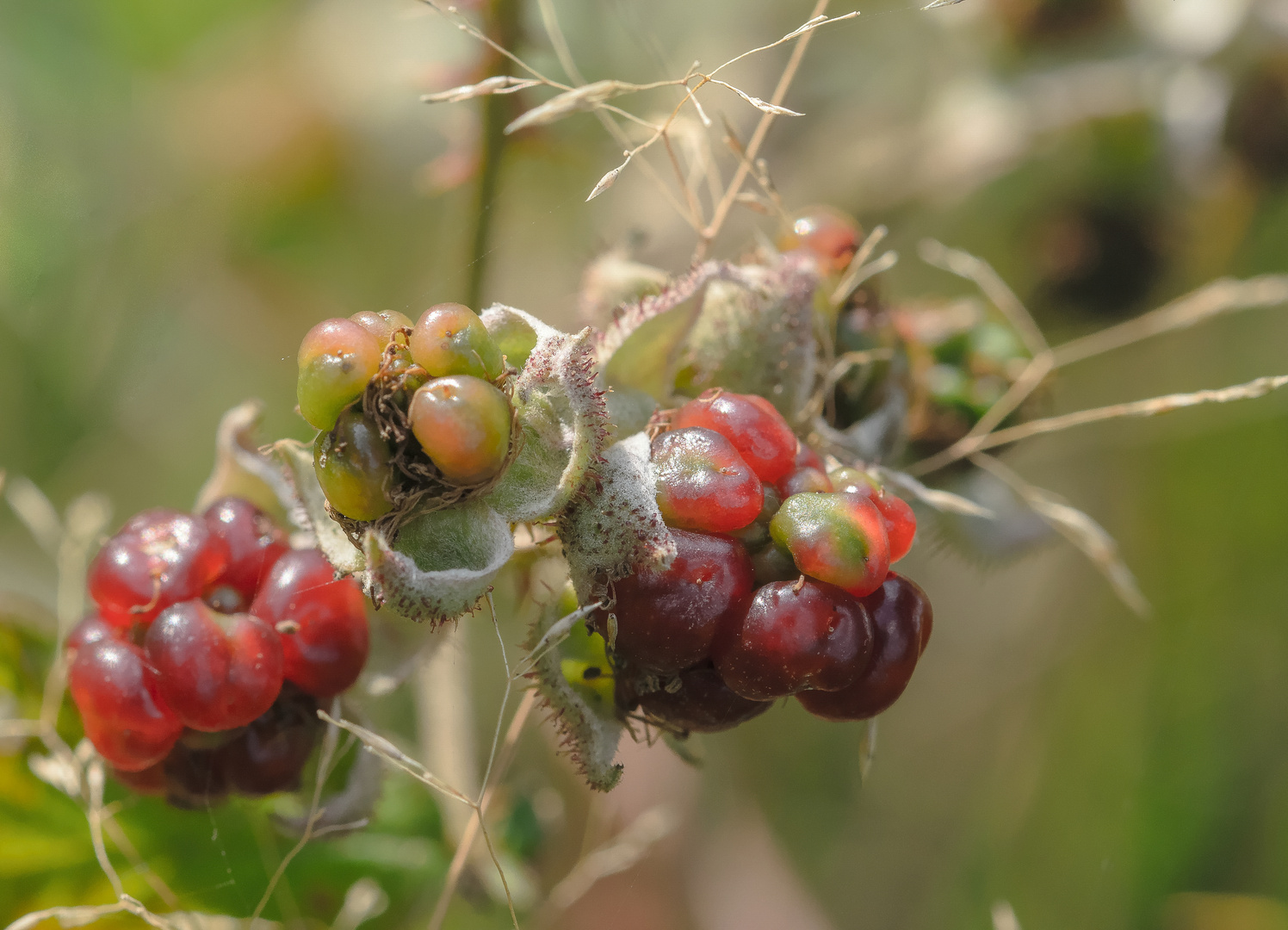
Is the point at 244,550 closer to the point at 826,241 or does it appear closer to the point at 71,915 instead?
the point at 71,915

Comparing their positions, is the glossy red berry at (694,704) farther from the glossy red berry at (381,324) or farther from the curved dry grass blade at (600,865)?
the curved dry grass blade at (600,865)

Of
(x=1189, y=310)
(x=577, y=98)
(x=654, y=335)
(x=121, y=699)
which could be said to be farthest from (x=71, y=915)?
(x=1189, y=310)

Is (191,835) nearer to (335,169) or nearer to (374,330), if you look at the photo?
(374,330)

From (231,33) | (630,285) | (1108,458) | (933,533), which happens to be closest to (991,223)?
(1108,458)

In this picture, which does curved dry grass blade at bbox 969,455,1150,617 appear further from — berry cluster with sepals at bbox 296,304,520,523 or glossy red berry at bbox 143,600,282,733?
glossy red berry at bbox 143,600,282,733

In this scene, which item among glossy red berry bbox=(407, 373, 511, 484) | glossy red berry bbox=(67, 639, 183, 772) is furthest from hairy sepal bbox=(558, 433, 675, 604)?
glossy red berry bbox=(67, 639, 183, 772)

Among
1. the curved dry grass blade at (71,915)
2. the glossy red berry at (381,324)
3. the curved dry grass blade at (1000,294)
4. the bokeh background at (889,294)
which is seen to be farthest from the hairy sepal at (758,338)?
the curved dry grass blade at (71,915)

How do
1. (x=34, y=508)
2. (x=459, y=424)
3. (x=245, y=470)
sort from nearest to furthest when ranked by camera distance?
(x=459, y=424)
(x=245, y=470)
(x=34, y=508)
